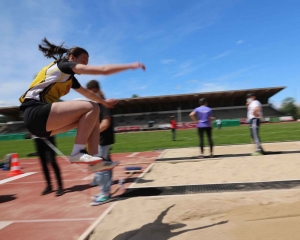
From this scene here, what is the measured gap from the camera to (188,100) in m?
53.0

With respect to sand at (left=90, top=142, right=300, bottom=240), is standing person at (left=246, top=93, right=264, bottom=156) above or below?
above

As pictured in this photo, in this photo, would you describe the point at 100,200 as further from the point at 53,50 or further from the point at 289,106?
the point at 289,106

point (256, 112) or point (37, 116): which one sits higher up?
point (256, 112)

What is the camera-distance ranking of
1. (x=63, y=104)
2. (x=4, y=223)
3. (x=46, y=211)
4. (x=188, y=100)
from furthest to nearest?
(x=188, y=100), (x=46, y=211), (x=4, y=223), (x=63, y=104)

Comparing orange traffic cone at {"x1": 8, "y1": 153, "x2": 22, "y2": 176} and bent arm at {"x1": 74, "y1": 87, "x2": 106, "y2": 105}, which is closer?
bent arm at {"x1": 74, "y1": 87, "x2": 106, "y2": 105}

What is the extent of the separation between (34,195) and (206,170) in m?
3.72

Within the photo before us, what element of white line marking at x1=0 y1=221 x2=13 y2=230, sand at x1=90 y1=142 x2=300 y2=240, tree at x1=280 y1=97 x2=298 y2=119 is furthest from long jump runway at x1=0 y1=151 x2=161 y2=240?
tree at x1=280 y1=97 x2=298 y2=119

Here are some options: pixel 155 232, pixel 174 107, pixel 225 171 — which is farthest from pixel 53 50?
pixel 174 107

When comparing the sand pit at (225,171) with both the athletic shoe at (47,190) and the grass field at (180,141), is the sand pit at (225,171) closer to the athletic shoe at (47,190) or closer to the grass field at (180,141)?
the athletic shoe at (47,190)

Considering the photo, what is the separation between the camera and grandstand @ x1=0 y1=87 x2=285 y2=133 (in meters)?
50.8

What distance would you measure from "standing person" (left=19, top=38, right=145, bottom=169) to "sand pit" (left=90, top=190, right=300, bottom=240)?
2.69 ft

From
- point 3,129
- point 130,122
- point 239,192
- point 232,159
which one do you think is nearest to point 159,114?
point 130,122

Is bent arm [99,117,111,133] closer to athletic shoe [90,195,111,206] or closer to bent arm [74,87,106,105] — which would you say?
athletic shoe [90,195,111,206]

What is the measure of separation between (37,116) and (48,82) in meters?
0.36
